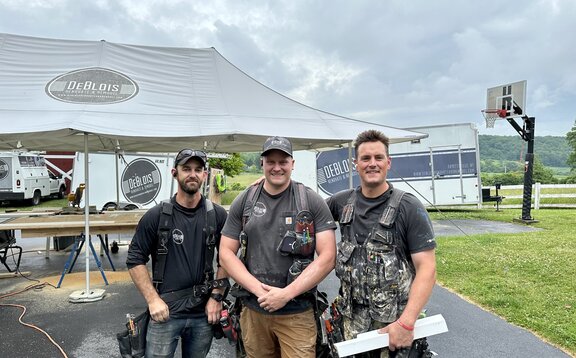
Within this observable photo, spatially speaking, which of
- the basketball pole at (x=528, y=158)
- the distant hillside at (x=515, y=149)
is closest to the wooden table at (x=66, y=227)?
the basketball pole at (x=528, y=158)

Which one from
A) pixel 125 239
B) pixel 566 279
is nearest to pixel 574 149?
pixel 566 279

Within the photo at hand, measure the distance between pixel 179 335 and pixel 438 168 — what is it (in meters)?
12.5

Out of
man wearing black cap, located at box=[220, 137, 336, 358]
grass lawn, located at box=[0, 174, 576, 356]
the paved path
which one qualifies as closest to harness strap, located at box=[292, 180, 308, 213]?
man wearing black cap, located at box=[220, 137, 336, 358]

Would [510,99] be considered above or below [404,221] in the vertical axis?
above

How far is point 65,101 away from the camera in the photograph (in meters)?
4.66

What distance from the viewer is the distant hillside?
85875 mm

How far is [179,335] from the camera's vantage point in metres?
2.31

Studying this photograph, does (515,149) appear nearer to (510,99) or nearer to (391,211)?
(510,99)

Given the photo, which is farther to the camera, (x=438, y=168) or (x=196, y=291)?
(x=438, y=168)

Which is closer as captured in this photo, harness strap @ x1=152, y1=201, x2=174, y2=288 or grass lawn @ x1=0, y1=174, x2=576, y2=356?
harness strap @ x1=152, y1=201, x2=174, y2=288

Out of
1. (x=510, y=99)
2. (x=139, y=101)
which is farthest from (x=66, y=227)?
(x=510, y=99)

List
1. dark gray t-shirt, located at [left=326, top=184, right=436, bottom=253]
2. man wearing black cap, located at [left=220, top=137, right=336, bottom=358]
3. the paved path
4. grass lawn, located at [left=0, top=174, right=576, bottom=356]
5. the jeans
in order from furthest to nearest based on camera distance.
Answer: grass lawn, located at [left=0, top=174, right=576, bottom=356]
the paved path
the jeans
man wearing black cap, located at [left=220, top=137, right=336, bottom=358]
dark gray t-shirt, located at [left=326, top=184, right=436, bottom=253]

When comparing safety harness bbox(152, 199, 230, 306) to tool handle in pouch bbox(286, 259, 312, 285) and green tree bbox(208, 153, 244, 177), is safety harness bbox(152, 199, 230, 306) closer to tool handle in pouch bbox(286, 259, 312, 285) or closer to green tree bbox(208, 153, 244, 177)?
tool handle in pouch bbox(286, 259, 312, 285)

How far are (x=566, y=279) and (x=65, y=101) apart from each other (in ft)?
24.4
